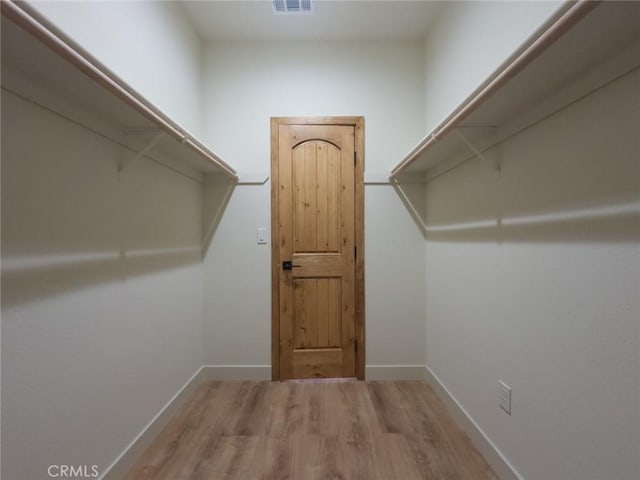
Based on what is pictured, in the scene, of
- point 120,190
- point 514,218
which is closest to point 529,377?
point 514,218

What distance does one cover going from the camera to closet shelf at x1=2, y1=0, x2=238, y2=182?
2.16 ft

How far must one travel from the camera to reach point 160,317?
5.43 feet

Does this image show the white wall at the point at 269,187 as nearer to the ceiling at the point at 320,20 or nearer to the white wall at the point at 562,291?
the ceiling at the point at 320,20

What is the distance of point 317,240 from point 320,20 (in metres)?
1.61

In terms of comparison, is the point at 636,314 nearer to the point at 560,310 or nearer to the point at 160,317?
the point at 560,310

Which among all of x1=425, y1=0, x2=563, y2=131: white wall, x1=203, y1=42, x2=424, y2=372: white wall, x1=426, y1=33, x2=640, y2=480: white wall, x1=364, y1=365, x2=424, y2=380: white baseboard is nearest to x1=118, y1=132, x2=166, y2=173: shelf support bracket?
x1=203, y1=42, x2=424, y2=372: white wall

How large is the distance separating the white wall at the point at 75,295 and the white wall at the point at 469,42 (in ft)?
5.09

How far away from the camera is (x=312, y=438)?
158 cm

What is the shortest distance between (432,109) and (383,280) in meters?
1.37

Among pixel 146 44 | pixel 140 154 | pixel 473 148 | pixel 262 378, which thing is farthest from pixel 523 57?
pixel 262 378

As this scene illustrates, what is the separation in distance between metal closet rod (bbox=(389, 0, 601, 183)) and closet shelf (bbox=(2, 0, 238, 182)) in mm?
1170

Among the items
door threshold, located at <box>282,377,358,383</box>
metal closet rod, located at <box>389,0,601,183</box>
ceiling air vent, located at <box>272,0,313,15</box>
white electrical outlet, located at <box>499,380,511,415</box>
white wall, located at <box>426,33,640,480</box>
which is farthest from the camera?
door threshold, located at <box>282,377,358,383</box>

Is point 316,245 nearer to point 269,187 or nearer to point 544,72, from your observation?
point 269,187

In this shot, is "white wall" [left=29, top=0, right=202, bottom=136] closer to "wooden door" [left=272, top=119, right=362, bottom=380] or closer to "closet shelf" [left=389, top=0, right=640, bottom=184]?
"wooden door" [left=272, top=119, right=362, bottom=380]
